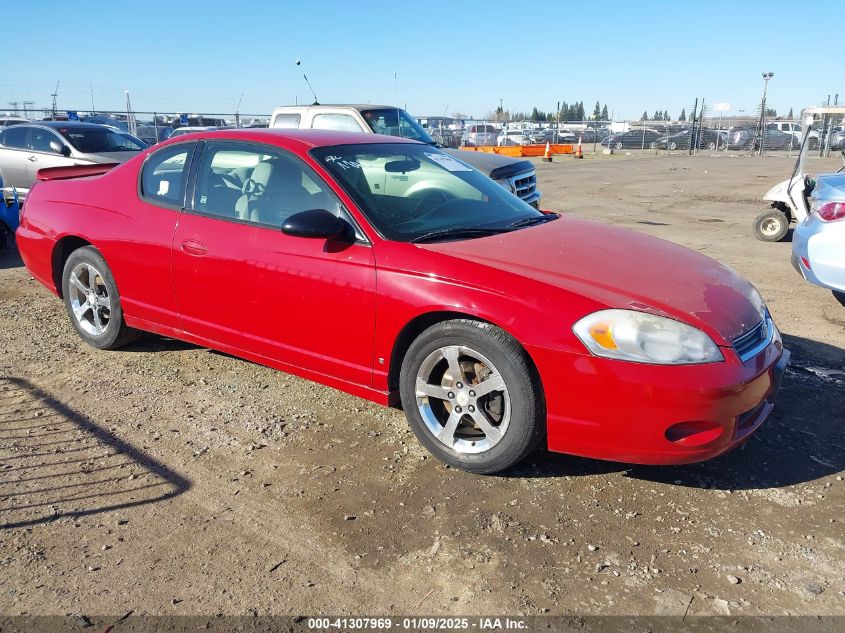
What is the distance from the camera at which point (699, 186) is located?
18.3 metres

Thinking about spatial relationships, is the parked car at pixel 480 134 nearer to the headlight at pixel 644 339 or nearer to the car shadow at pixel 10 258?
the car shadow at pixel 10 258

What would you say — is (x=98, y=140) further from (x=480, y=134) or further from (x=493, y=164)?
(x=480, y=134)

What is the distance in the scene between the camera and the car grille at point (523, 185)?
366 inches

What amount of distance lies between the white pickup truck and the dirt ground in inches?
214

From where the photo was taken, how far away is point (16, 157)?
12367 mm

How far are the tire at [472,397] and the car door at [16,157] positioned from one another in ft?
37.4

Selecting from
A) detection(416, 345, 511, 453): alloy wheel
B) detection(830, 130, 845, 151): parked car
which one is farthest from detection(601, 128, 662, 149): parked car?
detection(416, 345, 511, 453): alloy wheel

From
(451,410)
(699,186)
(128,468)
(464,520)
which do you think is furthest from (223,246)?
(699,186)

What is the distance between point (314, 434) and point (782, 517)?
230 centimetres

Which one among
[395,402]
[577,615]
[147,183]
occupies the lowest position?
[577,615]

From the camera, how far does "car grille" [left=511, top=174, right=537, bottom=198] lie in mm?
9305

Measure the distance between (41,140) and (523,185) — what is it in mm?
8448

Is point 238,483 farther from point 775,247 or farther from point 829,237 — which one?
point 775,247

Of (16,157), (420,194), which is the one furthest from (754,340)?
(16,157)
